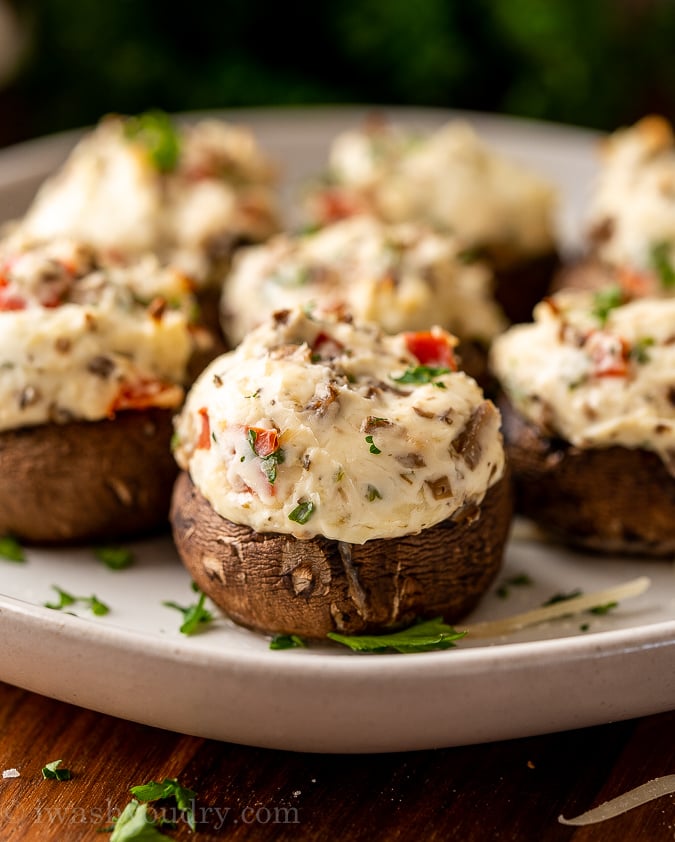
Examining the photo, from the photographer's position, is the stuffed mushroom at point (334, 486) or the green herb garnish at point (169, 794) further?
the stuffed mushroom at point (334, 486)


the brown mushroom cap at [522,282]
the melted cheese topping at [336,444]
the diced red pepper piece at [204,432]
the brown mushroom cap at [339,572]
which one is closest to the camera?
the melted cheese topping at [336,444]

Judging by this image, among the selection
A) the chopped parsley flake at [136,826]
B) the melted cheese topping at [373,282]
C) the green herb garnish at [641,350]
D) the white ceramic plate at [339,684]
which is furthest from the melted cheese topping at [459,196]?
the chopped parsley flake at [136,826]

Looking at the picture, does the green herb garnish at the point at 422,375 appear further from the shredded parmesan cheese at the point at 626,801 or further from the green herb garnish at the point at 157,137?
the green herb garnish at the point at 157,137

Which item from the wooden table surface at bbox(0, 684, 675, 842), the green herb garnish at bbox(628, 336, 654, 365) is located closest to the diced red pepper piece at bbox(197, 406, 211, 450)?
the wooden table surface at bbox(0, 684, 675, 842)

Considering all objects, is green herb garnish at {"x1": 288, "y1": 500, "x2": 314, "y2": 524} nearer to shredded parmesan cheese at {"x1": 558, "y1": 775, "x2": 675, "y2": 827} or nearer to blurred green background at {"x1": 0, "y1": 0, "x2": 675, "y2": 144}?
shredded parmesan cheese at {"x1": 558, "y1": 775, "x2": 675, "y2": 827}

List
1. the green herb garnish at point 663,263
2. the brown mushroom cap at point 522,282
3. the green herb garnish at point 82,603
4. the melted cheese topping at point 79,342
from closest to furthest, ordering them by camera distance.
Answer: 1. the green herb garnish at point 82,603
2. the melted cheese topping at point 79,342
3. the green herb garnish at point 663,263
4. the brown mushroom cap at point 522,282
